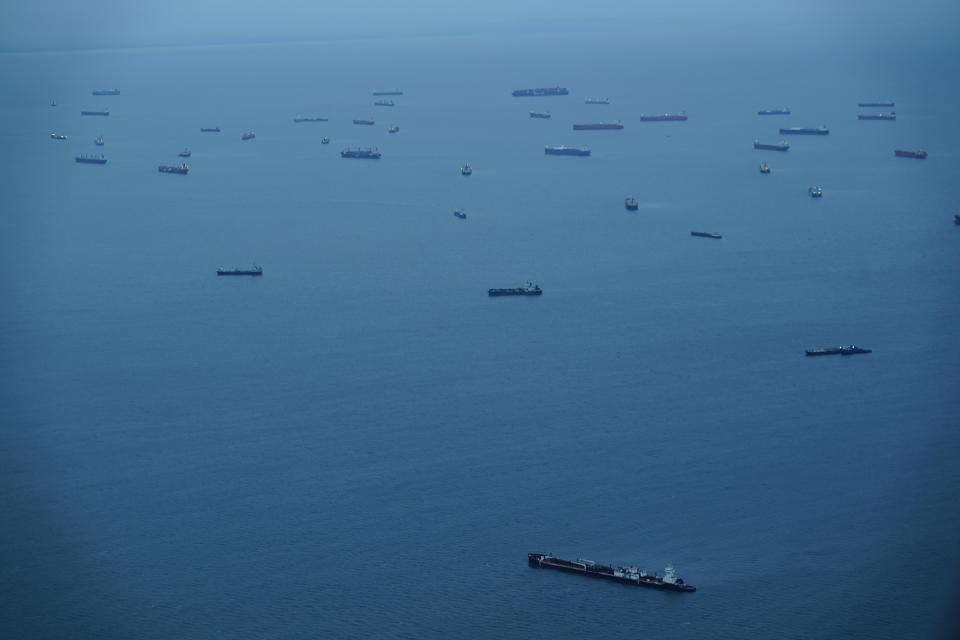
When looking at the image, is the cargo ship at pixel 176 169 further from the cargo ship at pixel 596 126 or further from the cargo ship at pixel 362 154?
the cargo ship at pixel 596 126

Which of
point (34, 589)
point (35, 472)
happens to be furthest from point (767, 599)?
point (35, 472)

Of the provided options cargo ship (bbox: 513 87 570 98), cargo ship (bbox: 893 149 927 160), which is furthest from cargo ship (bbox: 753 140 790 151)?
cargo ship (bbox: 513 87 570 98)

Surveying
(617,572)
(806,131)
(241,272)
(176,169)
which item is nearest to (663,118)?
(806,131)

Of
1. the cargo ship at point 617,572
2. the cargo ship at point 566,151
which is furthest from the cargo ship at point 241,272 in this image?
the cargo ship at point 566,151

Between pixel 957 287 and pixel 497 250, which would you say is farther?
pixel 497 250

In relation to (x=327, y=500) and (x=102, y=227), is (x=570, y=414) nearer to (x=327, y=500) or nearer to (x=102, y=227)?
(x=327, y=500)

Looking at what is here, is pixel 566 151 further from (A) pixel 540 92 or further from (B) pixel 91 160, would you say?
(A) pixel 540 92
